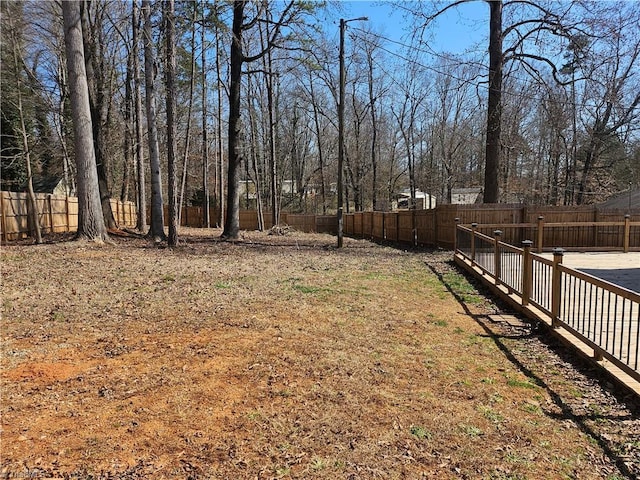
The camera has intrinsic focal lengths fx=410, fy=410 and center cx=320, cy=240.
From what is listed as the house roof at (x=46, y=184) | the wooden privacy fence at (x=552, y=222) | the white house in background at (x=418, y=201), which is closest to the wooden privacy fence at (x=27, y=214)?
the house roof at (x=46, y=184)

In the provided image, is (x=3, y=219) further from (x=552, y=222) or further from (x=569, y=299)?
(x=552, y=222)

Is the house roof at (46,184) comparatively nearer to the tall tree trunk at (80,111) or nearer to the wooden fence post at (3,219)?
the wooden fence post at (3,219)

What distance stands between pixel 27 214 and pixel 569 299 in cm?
1522

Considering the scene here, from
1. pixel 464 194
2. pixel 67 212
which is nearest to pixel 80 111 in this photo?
pixel 67 212

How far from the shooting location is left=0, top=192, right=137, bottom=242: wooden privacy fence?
12266 mm

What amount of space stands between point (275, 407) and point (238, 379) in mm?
550

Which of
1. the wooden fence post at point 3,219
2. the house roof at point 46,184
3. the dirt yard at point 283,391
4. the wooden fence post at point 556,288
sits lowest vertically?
the dirt yard at point 283,391

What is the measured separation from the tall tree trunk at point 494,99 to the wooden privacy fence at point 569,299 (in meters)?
6.77

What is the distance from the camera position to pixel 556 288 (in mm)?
4953

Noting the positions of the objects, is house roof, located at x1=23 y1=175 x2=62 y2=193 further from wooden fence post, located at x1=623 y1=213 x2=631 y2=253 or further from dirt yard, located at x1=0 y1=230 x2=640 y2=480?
wooden fence post, located at x1=623 y1=213 x2=631 y2=253

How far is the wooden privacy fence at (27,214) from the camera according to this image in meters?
12.3

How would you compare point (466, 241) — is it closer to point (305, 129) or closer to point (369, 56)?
point (369, 56)

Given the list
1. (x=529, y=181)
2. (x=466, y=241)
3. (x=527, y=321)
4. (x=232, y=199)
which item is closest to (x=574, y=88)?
(x=529, y=181)

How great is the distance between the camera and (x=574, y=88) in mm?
23047
